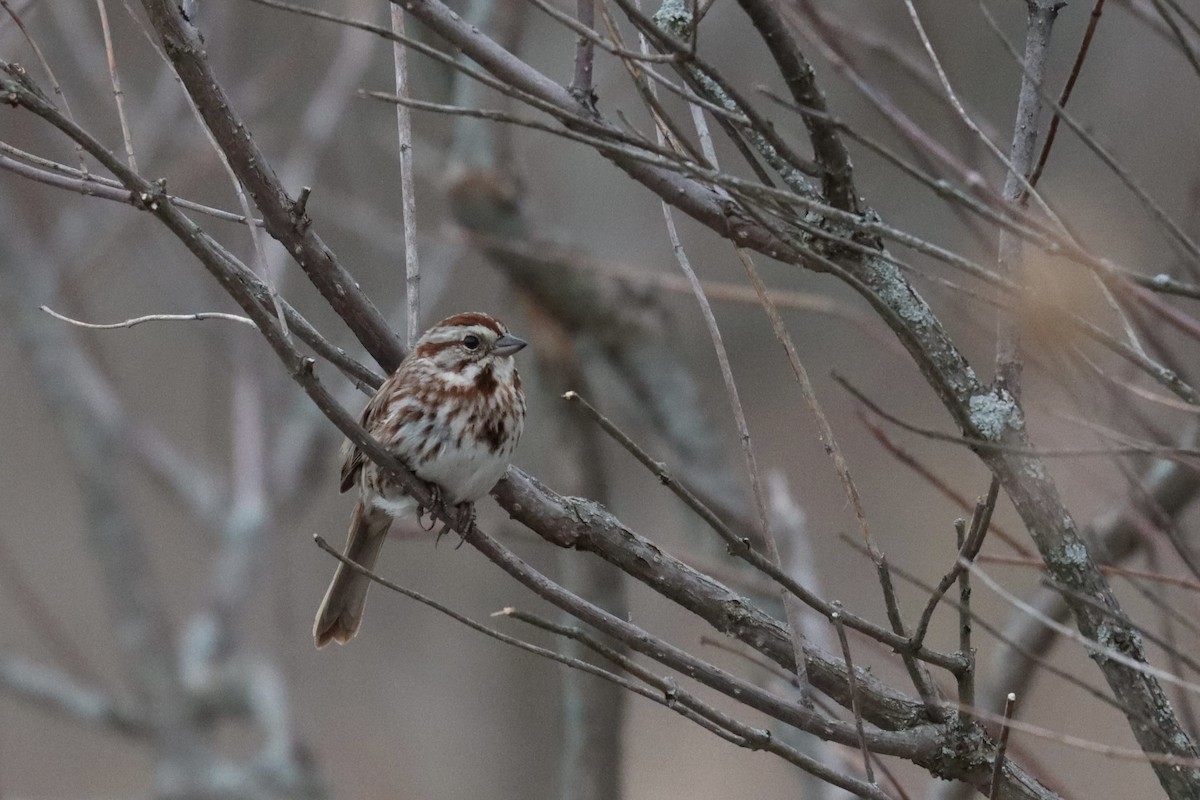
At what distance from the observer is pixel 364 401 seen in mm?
5668

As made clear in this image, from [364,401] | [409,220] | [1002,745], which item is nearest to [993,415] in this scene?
[1002,745]

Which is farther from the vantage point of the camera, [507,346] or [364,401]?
[364,401]

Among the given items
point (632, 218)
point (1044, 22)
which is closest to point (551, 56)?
point (632, 218)

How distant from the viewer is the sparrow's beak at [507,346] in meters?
3.04

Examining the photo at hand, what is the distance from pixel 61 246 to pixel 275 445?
1.45 m

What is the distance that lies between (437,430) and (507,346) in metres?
0.39

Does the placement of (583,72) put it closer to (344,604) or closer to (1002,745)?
(1002,745)

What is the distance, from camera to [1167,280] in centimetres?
134

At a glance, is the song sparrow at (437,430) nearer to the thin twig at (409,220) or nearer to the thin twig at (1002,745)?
the thin twig at (409,220)

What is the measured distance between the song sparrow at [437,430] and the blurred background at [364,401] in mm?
330

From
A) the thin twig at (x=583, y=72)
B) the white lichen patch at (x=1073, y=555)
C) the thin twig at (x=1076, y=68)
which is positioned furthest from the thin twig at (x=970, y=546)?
the thin twig at (x=583, y=72)

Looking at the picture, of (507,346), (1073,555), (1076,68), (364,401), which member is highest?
(364,401)

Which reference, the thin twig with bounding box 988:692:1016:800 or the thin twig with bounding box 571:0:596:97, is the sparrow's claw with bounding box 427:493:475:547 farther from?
the thin twig with bounding box 988:692:1016:800

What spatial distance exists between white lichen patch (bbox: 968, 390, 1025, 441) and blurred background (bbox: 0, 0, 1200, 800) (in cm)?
16
